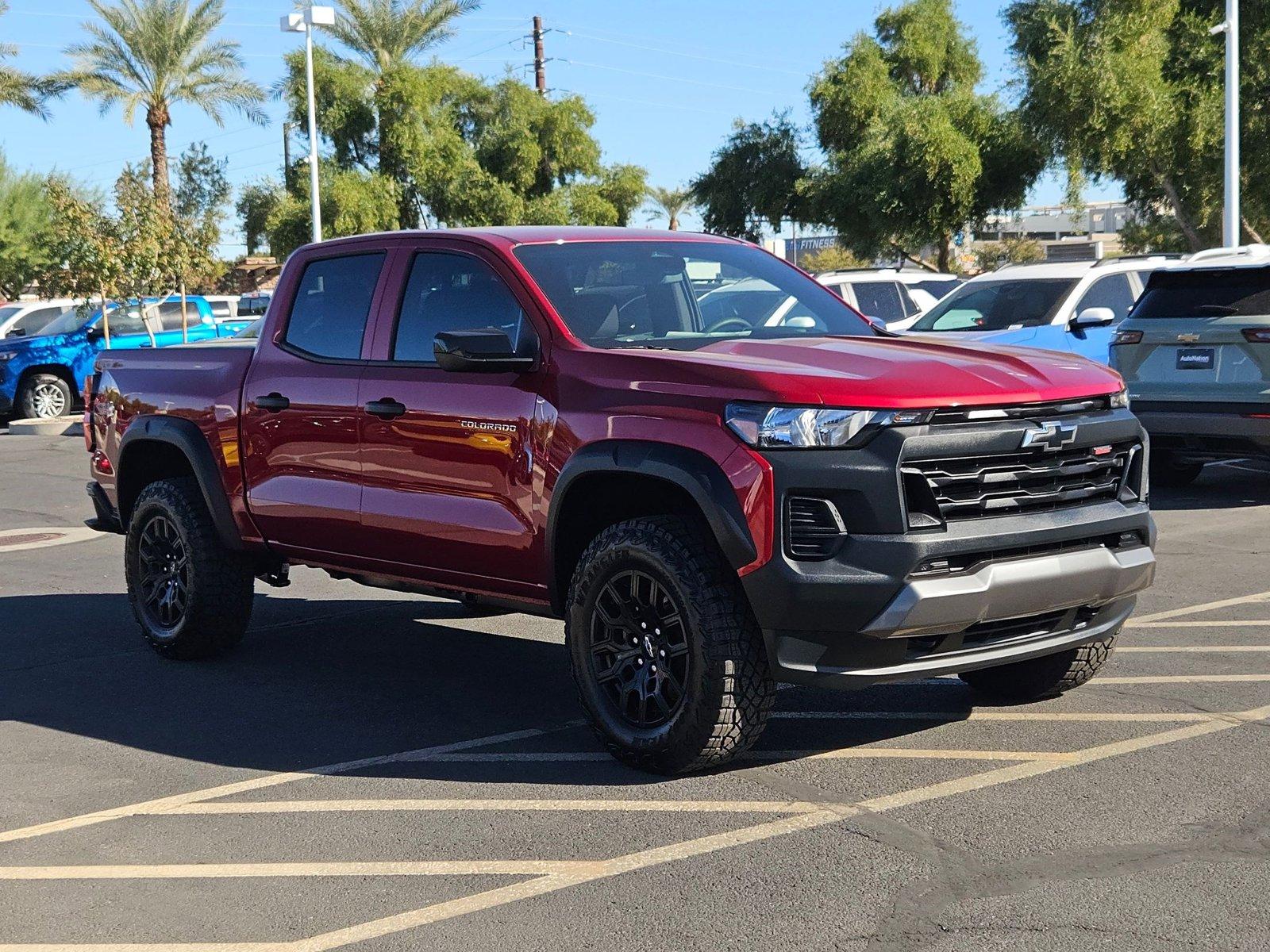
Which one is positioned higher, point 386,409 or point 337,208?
point 337,208

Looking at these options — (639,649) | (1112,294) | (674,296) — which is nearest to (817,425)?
(639,649)

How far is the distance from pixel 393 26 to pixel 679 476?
42121 mm

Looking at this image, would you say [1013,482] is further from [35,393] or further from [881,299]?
[35,393]

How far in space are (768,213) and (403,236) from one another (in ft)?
115

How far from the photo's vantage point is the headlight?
495 cm

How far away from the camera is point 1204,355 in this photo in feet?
38.5

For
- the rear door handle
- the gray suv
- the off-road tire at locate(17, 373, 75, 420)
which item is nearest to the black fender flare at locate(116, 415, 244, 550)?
the rear door handle

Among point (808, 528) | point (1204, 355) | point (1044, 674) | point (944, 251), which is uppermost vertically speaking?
point (944, 251)

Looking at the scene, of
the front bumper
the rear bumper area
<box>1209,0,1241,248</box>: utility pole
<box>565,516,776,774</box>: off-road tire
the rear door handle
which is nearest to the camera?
the front bumper

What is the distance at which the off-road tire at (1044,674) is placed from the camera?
20.2 ft

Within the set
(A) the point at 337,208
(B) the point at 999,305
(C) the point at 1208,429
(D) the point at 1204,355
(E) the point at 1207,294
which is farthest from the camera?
(A) the point at 337,208

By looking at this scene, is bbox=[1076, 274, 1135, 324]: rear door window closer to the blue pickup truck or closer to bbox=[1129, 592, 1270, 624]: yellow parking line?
bbox=[1129, 592, 1270, 624]: yellow parking line

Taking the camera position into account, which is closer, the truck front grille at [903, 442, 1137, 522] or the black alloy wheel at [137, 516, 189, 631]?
the truck front grille at [903, 442, 1137, 522]

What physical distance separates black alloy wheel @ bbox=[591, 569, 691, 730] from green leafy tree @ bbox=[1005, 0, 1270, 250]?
21.5 meters
